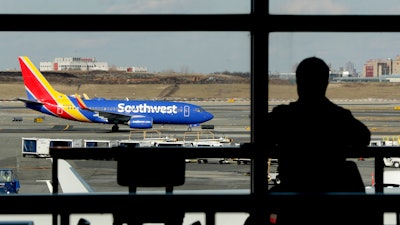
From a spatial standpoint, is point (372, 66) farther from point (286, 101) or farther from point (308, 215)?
point (308, 215)

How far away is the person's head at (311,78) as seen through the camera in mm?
2051

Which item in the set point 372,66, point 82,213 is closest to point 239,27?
point 82,213

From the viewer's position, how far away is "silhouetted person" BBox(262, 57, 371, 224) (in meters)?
1.77

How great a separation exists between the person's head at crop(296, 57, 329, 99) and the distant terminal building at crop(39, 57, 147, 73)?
1387 millimetres

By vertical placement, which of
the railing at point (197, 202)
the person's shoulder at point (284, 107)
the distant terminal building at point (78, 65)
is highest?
the distant terminal building at point (78, 65)

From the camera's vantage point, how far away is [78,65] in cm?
445

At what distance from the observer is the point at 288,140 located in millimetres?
1834

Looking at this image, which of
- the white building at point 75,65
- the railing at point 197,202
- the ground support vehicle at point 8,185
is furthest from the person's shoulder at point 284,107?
the ground support vehicle at point 8,185

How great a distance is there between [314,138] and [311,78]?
10.1 inches
